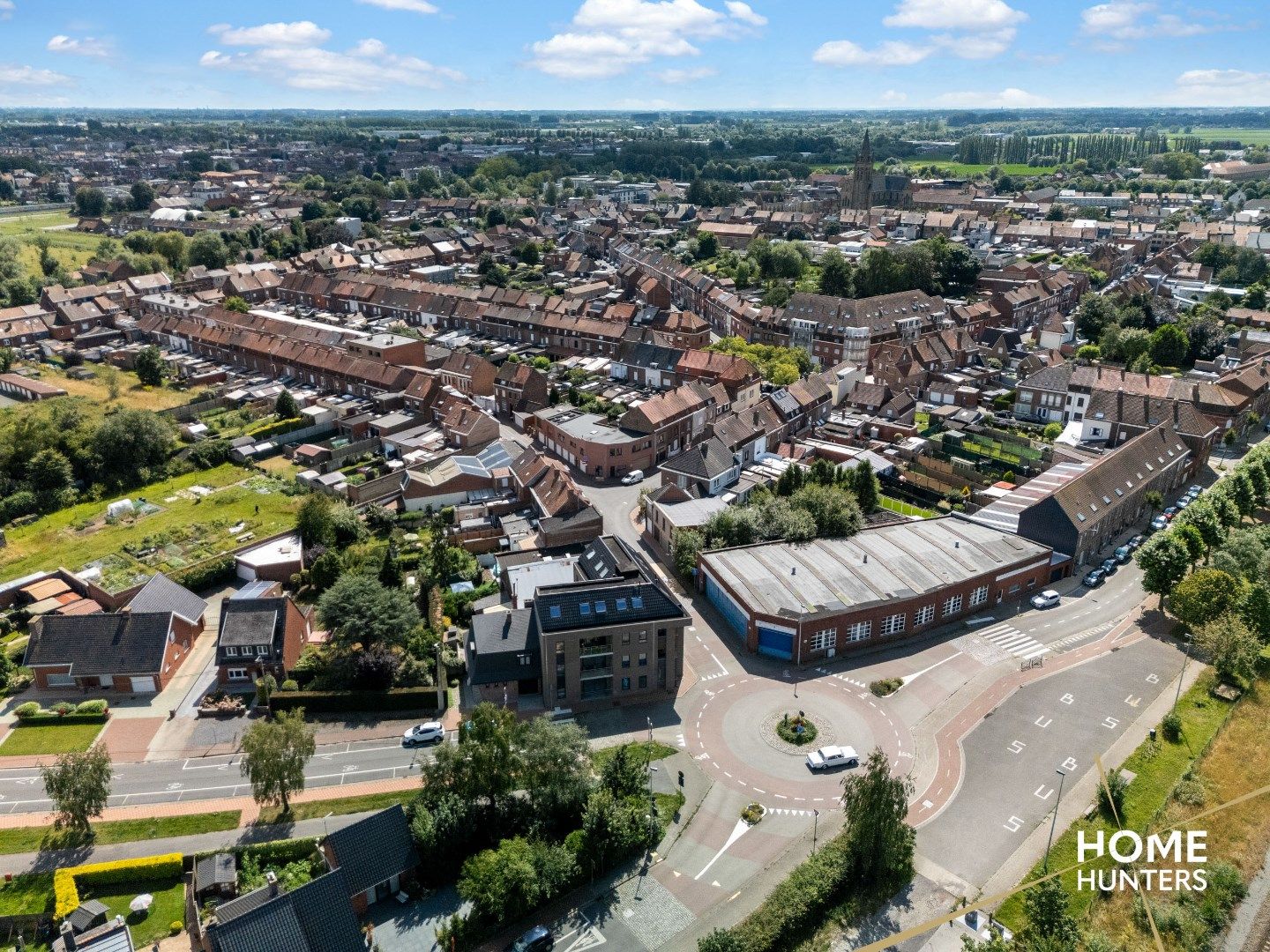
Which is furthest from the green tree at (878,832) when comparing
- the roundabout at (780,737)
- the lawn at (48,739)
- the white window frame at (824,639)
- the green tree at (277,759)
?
the lawn at (48,739)

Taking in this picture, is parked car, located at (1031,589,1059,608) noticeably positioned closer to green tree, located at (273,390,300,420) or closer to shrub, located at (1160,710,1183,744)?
shrub, located at (1160,710,1183,744)

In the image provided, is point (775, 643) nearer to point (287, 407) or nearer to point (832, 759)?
point (832, 759)

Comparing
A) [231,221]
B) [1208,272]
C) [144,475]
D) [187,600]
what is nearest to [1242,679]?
[187,600]

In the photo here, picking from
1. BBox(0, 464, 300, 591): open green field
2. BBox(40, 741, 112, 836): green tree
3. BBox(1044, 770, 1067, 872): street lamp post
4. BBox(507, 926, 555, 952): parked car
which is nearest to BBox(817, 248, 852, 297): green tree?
BBox(0, 464, 300, 591): open green field

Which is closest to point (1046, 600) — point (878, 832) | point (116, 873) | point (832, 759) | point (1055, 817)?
point (1055, 817)

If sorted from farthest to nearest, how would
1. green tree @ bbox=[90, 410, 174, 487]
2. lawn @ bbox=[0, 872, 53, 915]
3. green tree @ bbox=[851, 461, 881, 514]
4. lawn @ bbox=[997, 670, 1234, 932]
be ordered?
green tree @ bbox=[90, 410, 174, 487] → green tree @ bbox=[851, 461, 881, 514] → lawn @ bbox=[0, 872, 53, 915] → lawn @ bbox=[997, 670, 1234, 932]

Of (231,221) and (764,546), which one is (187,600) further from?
(231,221)
